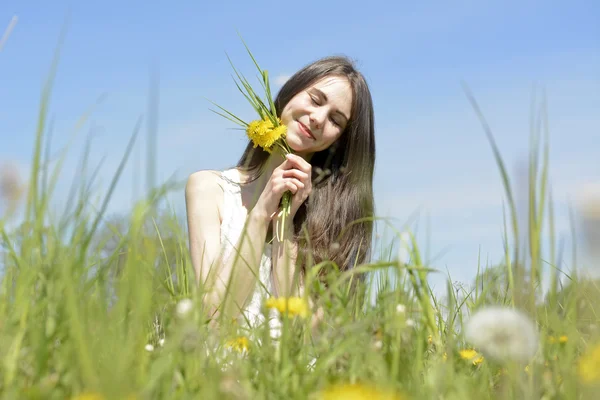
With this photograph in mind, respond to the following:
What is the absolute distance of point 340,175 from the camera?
488 cm

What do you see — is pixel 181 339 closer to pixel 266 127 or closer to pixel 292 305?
pixel 292 305

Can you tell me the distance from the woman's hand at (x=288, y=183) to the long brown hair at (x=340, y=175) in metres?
0.48

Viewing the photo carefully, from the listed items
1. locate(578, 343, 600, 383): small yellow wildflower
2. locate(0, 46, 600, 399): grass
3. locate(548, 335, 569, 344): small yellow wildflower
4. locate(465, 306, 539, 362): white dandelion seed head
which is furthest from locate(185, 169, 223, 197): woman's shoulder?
locate(578, 343, 600, 383): small yellow wildflower

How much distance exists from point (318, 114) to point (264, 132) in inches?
15.1

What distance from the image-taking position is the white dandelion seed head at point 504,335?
4.49ft

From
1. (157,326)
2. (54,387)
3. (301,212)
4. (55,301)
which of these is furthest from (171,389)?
(301,212)

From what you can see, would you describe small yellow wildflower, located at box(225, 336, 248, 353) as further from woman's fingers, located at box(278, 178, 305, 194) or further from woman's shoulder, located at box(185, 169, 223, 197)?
woman's shoulder, located at box(185, 169, 223, 197)

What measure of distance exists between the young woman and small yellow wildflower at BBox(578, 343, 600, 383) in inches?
102

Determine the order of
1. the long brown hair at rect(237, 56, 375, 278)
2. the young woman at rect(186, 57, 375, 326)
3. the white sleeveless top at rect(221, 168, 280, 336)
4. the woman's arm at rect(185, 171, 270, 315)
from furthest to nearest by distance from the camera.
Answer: the long brown hair at rect(237, 56, 375, 278) → the white sleeveless top at rect(221, 168, 280, 336) → the young woman at rect(186, 57, 375, 326) → the woman's arm at rect(185, 171, 270, 315)

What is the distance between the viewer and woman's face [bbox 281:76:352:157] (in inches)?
163

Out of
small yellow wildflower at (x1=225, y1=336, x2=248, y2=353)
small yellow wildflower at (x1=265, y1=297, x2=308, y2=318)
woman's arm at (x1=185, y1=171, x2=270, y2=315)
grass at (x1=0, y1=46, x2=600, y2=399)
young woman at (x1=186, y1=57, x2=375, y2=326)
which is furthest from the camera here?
young woman at (x1=186, y1=57, x2=375, y2=326)

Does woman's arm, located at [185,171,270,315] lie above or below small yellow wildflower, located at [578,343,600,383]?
above

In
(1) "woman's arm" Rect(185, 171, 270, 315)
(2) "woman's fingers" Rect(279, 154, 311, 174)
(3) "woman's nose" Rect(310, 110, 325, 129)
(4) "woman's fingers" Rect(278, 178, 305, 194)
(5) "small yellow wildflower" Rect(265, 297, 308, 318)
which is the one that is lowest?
(5) "small yellow wildflower" Rect(265, 297, 308, 318)

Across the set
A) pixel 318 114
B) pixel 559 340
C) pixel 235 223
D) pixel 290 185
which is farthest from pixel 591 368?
pixel 235 223
